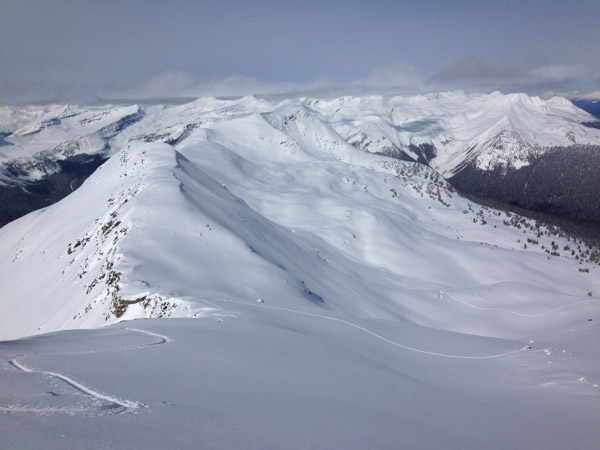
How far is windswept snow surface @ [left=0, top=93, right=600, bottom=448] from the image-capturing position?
601 centimetres

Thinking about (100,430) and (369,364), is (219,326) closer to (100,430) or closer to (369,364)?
(369,364)

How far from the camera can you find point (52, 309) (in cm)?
2758

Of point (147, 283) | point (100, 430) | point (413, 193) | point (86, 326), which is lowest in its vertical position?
point (86, 326)

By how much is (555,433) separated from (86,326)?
22.6 m

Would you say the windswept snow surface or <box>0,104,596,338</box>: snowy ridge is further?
<box>0,104,596,338</box>: snowy ridge

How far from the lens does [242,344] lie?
1132cm

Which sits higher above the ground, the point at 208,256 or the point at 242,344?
the point at 208,256

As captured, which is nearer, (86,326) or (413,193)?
(86,326)

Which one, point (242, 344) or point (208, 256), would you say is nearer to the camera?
point (242, 344)

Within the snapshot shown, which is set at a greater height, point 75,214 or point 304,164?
point 304,164

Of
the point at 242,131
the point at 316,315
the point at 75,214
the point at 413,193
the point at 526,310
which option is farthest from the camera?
the point at 242,131

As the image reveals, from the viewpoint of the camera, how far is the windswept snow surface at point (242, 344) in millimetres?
6008

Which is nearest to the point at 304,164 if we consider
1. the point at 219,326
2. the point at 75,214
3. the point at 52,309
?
the point at 75,214

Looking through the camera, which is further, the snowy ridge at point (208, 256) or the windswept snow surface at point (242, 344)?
the snowy ridge at point (208, 256)
